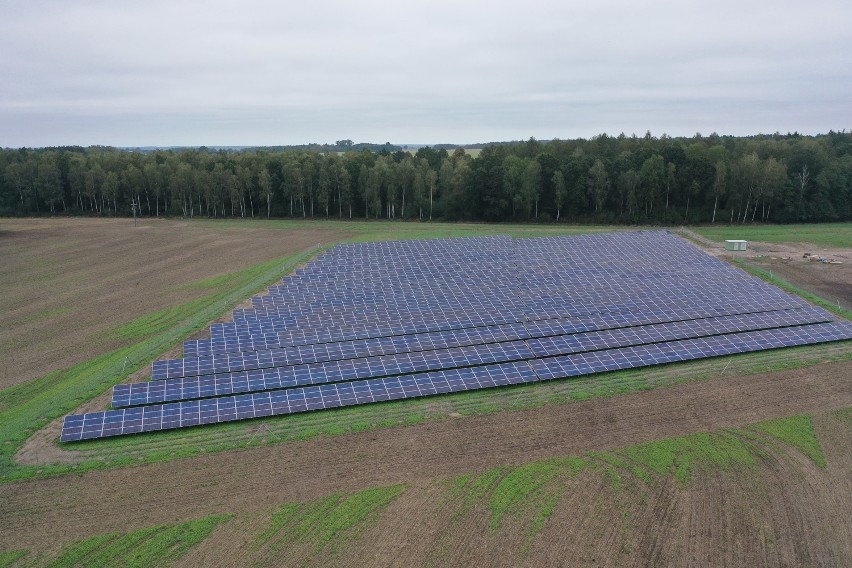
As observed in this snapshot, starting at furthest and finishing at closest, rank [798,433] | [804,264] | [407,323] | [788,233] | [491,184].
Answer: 1. [491,184]
2. [788,233]
3. [804,264]
4. [407,323]
5. [798,433]

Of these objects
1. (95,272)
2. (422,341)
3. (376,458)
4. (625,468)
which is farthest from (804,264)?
(95,272)

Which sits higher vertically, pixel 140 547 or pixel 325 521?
pixel 325 521

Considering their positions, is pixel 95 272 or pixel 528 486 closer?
pixel 528 486

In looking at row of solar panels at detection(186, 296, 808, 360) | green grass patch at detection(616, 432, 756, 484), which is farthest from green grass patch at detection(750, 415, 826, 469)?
row of solar panels at detection(186, 296, 808, 360)

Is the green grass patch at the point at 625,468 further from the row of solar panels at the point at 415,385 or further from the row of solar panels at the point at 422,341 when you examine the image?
the row of solar panels at the point at 422,341

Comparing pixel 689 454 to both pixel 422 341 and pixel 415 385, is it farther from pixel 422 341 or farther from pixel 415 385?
pixel 422 341

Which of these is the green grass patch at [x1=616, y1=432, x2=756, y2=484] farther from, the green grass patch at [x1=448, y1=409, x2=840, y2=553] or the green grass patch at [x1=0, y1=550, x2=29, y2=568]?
the green grass patch at [x1=0, y1=550, x2=29, y2=568]
